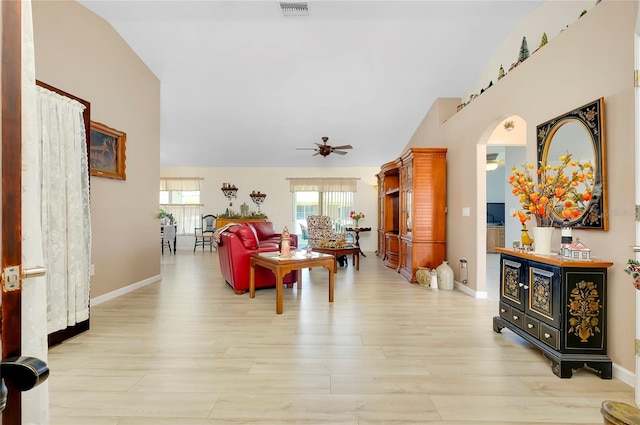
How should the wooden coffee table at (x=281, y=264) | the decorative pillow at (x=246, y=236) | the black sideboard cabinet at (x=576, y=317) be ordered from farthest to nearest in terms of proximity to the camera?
the decorative pillow at (x=246, y=236), the wooden coffee table at (x=281, y=264), the black sideboard cabinet at (x=576, y=317)

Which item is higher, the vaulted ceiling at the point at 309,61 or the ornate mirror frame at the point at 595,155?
the vaulted ceiling at the point at 309,61

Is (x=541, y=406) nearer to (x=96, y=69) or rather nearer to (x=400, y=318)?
(x=400, y=318)

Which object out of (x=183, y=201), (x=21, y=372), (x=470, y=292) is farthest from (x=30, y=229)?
(x=183, y=201)

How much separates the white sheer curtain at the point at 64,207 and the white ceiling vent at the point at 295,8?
246 cm

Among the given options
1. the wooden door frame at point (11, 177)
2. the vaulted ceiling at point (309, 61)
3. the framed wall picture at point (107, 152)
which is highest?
the vaulted ceiling at point (309, 61)

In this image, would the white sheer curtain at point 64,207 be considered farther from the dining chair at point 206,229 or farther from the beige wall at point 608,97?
the dining chair at point 206,229

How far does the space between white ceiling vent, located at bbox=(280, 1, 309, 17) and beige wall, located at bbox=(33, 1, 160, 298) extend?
7.79 ft

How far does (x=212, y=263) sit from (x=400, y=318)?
4792mm

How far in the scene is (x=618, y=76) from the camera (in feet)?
6.91

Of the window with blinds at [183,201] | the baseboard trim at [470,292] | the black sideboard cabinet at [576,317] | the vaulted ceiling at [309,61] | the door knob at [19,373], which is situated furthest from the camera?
the window with blinds at [183,201]

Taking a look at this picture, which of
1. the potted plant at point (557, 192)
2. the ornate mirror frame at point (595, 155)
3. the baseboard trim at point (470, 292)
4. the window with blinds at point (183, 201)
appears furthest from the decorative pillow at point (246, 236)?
the window with blinds at point (183, 201)

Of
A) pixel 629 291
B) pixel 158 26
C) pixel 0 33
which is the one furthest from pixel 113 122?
pixel 629 291

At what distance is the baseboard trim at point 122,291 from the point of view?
377cm

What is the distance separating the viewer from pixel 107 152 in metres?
4.02
